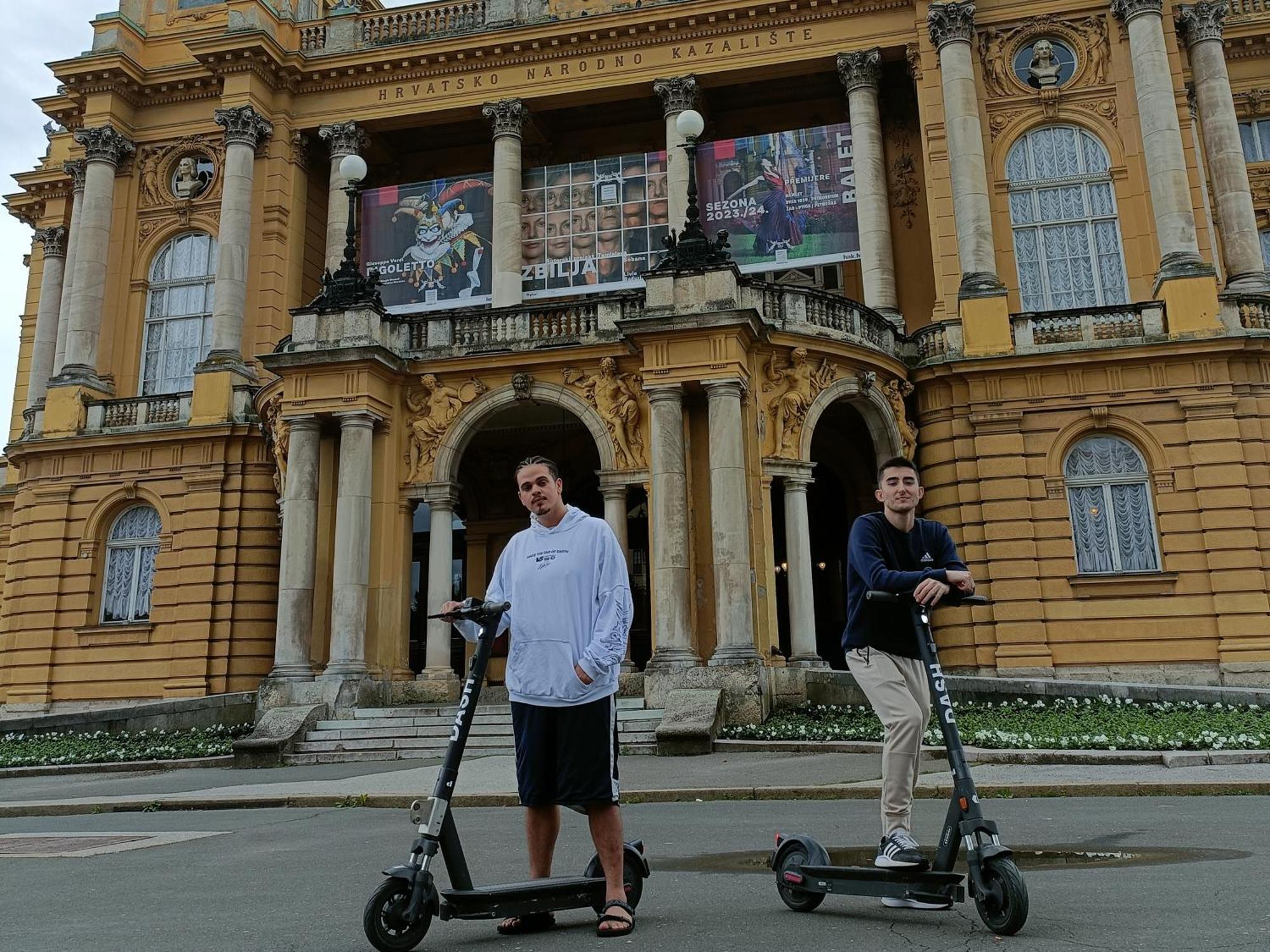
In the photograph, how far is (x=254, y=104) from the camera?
28.8m

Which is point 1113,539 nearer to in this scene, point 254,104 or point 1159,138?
point 1159,138

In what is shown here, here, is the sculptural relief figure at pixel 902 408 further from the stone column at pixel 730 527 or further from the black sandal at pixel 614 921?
the black sandal at pixel 614 921

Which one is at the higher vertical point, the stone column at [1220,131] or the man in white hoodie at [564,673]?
the stone column at [1220,131]

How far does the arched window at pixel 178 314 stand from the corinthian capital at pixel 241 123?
281 centimetres

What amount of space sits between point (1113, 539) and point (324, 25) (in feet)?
79.5

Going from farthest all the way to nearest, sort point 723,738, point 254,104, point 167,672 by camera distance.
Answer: point 254,104
point 167,672
point 723,738

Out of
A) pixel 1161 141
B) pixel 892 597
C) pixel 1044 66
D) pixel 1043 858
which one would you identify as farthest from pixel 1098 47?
pixel 892 597

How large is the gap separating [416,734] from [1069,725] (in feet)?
31.8

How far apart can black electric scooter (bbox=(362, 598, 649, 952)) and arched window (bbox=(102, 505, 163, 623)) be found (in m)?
24.5

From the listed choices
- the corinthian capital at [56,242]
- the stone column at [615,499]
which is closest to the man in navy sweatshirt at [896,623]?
the stone column at [615,499]

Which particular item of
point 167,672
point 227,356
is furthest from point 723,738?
point 227,356

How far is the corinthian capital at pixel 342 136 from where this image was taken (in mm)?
28984

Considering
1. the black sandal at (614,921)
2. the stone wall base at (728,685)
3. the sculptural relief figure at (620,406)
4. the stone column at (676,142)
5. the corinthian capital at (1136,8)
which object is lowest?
the black sandal at (614,921)

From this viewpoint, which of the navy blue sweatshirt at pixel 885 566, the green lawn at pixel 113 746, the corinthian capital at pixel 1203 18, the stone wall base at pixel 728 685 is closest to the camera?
the navy blue sweatshirt at pixel 885 566
